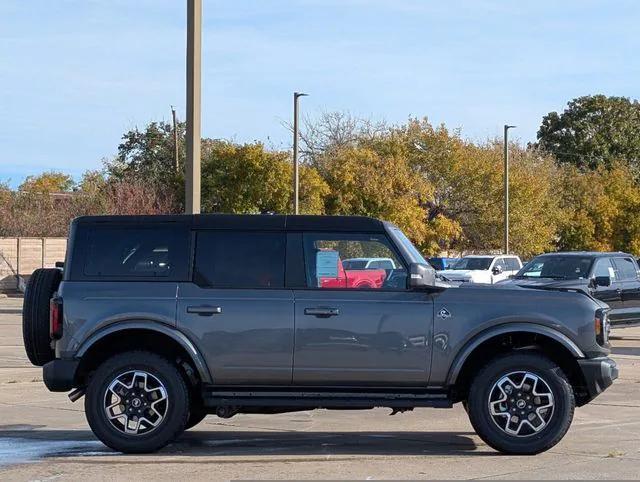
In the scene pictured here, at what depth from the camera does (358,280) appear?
9.55 m

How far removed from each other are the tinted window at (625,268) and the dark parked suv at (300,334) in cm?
1234

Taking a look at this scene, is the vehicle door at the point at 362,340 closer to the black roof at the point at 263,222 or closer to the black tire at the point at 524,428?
the black tire at the point at 524,428

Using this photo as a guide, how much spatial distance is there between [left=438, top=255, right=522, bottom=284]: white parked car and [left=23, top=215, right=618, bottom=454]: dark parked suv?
2387cm

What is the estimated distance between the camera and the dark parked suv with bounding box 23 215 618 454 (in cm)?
936

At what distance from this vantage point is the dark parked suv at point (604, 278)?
20.9 m

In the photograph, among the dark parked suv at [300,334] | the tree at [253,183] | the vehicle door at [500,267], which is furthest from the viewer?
the tree at [253,183]

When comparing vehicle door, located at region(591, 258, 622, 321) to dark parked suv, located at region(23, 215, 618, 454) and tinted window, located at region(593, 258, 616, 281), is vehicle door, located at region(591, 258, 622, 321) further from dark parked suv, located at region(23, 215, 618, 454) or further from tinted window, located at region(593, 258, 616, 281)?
dark parked suv, located at region(23, 215, 618, 454)

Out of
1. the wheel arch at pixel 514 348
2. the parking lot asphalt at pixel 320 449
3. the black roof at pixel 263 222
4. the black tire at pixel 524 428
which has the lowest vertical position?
the parking lot asphalt at pixel 320 449

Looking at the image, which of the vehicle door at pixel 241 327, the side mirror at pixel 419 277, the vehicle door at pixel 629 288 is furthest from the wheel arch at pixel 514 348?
the vehicle door at pixel 629 288

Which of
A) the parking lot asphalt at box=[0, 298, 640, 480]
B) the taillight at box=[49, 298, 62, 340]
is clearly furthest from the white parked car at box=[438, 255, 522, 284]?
the taillight at box=[49, 298, 62, 340]

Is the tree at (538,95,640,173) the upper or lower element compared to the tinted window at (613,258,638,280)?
upper

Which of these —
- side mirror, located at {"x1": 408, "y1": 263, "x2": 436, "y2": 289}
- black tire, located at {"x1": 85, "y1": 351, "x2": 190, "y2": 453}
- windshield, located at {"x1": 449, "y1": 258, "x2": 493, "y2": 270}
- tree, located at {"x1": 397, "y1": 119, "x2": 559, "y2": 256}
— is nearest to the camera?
side mirror, located at {"x1": 408, "y1": 263, "x2": 436, "y2": 289}

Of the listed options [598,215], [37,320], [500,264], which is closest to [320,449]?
[37,320]

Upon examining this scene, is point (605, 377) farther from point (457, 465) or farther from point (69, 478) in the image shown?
point (69, 478)
